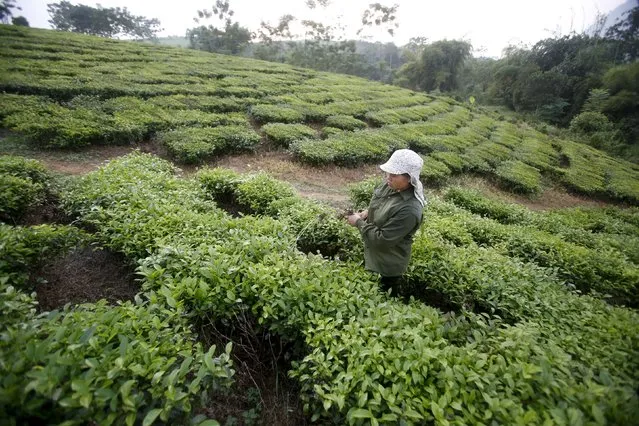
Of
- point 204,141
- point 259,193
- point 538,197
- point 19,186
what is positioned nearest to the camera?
point 19,186

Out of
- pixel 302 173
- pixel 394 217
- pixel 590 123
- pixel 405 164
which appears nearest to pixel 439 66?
pixel 590 123

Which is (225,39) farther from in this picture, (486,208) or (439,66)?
(486,208)

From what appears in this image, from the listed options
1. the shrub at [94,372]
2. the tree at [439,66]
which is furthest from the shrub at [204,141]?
the tree at [439,66]

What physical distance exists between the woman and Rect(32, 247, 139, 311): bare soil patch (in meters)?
2.86

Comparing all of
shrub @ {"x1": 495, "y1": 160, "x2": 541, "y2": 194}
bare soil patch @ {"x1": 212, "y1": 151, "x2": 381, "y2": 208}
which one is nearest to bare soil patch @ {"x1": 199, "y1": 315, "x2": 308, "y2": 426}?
bare soil patch @ {"x1": 212, "y1": 151, "x2": 381, "y2": 208}

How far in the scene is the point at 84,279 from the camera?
3.96 m

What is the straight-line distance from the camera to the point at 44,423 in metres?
1.64

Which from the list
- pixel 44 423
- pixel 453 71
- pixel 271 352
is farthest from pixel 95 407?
pixel 453 71

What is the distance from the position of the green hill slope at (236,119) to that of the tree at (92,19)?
2835cm

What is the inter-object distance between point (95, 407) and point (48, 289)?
112 inches

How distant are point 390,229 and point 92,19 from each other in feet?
189

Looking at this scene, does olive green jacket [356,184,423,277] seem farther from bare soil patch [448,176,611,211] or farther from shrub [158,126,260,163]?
bare soil patch [448,176,611,211]

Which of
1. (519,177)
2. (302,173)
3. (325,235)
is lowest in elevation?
A: (519,177)

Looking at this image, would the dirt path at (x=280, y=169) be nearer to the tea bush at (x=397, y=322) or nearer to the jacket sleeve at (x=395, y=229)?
the tea bush at (x=397, y=322)
